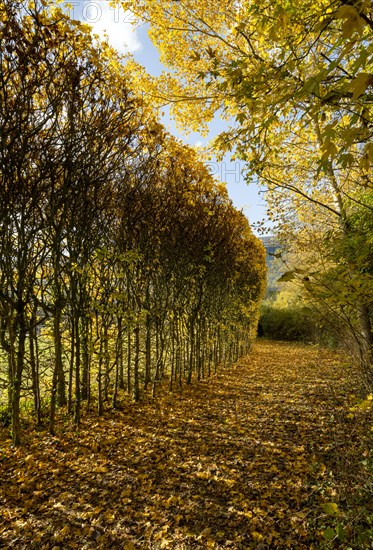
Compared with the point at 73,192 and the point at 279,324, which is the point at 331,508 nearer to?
the point at 73,192

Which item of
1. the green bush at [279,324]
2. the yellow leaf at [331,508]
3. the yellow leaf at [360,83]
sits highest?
the yellow leaf at [360,83]

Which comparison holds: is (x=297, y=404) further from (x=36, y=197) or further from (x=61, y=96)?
(x=61, y=96)

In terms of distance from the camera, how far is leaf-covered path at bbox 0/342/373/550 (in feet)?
11.6

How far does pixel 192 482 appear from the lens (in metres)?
4.77

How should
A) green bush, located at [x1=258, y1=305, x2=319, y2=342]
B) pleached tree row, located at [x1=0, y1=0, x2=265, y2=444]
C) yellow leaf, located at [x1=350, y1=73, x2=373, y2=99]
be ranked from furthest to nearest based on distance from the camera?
green bush, located at [x1=258, y1=305, x2=319, y2=342] → pleached tree row, located at [x1=0, y1=0, x2=265, y2=444] → yellow leaf, located at [x1=350, y1=73, x2=373, y2=99]

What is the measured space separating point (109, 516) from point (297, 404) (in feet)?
20.5

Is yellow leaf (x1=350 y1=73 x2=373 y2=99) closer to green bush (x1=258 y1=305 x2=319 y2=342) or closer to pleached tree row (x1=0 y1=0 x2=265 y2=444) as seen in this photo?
pleached tree row (x1=0 y1=0 x2=265 y2=444)

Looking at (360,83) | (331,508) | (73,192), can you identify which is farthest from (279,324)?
(360,83)

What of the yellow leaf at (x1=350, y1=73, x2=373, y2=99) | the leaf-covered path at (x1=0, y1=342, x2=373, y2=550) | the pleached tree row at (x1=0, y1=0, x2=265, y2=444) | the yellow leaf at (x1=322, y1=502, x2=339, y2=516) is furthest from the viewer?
the pleached tree row at (x1=0, y1=0, x2=265, y2=444)

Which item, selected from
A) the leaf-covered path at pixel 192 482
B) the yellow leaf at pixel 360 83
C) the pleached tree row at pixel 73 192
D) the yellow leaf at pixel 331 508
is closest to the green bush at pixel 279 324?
the pleached tree row at pixel 73 192

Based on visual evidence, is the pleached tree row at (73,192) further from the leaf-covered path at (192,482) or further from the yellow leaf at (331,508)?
the yellow leaf at (331,508)

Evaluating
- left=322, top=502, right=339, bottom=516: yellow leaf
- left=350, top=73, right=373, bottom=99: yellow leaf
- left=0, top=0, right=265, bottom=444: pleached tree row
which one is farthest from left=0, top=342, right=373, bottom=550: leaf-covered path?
left=350, top=73, right=373, bottom=99: yellow leaf

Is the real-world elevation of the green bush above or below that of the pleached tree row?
below

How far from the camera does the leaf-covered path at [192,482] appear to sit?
11.6ft
